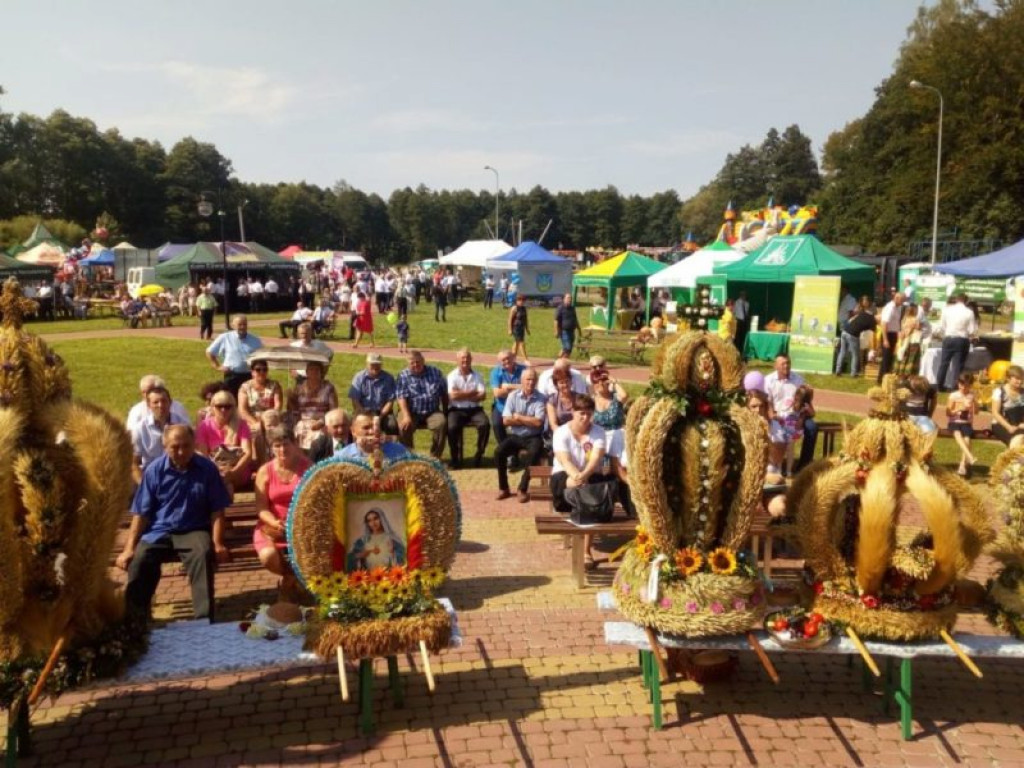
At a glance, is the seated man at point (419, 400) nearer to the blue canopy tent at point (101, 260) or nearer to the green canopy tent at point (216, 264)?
the green canopy tent at point (216, 264)

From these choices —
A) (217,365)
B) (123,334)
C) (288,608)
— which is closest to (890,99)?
(123,334)

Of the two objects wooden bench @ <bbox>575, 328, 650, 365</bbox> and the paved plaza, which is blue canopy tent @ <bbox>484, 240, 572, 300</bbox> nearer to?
wooden bench @ <bbox>575, 328, 650, 365</bbox>

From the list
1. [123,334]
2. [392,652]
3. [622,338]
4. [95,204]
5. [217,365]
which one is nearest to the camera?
[392,652]


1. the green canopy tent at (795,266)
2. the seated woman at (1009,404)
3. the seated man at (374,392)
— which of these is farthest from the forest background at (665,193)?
the seated man at (374,392)

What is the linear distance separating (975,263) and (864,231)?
42223 millimetres

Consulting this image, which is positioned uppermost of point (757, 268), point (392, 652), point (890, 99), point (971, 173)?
point (890, 99)

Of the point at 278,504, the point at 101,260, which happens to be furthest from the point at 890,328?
the point at 101,260

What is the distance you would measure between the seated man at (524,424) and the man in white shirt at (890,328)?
1029 centimetres

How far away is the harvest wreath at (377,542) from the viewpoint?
16.2 feet

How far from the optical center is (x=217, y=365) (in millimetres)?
11297

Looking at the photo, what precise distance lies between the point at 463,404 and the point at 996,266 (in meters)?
13.0

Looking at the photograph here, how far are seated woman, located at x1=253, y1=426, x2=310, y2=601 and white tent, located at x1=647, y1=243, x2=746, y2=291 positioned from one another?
1909cm

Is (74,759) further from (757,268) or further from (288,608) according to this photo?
(757,268)

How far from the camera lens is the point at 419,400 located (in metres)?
10.5
